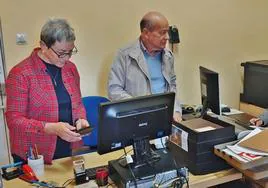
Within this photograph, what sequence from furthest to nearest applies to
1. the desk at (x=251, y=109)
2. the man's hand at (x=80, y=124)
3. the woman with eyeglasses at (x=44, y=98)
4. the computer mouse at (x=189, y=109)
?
the desk at (x=251, y=109), the computer mouse at (x=189, y=109), the man's hand at (x=80, y=124), the woman with eyeglasses at (x=44, y=98)

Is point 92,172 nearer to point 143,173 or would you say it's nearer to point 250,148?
point 143,173

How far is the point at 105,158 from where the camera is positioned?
6.47 ft

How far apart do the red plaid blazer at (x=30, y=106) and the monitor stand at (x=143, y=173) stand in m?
0.46

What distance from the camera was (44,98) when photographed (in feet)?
6.23

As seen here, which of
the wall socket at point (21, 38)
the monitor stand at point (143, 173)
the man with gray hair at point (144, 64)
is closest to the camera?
the monitor stand at point (143, 173)

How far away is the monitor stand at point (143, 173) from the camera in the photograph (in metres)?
1.53

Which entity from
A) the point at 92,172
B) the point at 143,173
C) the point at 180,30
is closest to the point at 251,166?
the point at 143,173

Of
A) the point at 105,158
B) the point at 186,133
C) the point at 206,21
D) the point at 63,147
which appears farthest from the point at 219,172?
the point at 206,21

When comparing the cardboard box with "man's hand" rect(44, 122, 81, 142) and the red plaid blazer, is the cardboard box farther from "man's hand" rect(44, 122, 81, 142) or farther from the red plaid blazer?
the red plaid blazer

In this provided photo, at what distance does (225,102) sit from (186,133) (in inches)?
86.7

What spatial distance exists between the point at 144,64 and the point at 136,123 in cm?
106

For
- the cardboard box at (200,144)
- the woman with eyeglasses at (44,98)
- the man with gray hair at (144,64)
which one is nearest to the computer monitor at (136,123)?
the cardboard box at (200,144)

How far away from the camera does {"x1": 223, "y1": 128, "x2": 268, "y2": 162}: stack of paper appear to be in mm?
1639

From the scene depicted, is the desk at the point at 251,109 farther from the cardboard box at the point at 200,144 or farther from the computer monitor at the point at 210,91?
the cardboard box at the point at 200,144
